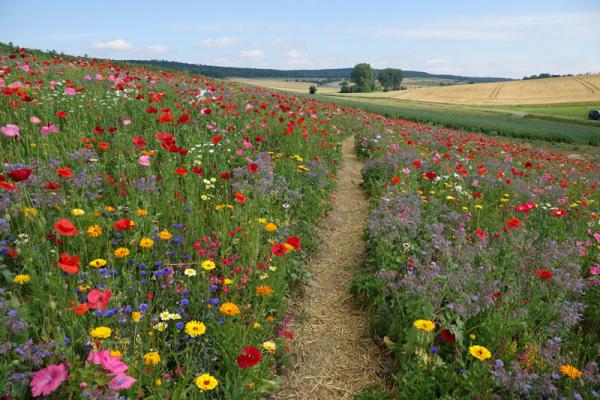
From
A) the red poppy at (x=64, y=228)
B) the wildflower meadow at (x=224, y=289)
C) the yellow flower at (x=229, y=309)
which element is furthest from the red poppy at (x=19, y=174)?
the yellow flower at (x=229, y=309)

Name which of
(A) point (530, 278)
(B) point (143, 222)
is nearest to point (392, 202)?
(A) point (530, 278)

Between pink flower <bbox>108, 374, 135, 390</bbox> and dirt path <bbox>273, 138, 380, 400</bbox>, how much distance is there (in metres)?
1.41

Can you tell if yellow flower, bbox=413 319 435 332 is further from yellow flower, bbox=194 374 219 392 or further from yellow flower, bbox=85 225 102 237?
yellow flower, bbox=85 225 102 237

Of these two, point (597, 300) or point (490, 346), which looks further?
point (597, 300)

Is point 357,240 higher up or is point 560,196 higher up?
point 560,196

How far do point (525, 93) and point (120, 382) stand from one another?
62.5 metres

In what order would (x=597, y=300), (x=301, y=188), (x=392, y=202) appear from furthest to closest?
(x=301, y=188) < (x=392, y=202) < (x=597, y=300)

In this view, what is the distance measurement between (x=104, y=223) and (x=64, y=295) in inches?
38.7

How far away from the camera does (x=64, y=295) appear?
2387mm

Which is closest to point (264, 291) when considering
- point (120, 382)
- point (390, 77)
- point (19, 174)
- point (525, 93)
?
point (120, 382)

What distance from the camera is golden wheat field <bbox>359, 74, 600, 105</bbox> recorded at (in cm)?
4691

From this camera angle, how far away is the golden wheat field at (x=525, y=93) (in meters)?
46.9

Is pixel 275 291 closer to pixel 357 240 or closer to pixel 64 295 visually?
pixel 64 295

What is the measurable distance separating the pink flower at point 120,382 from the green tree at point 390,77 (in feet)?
372
